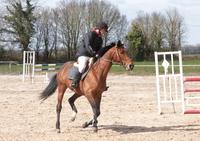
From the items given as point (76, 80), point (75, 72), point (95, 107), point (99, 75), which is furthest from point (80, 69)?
point (95, 107)

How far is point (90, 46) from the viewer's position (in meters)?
10.5

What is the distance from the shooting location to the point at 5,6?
223 feet

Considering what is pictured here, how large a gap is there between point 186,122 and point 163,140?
2.65 metres

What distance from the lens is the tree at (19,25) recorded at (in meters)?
65.8

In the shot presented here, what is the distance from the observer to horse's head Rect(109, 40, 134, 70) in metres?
10.1

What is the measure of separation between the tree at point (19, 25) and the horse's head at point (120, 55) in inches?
2213

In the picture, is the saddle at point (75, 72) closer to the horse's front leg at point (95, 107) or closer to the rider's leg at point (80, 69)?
the rider's leg at point (80, 69)

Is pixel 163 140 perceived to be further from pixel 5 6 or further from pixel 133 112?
pixel 5 6

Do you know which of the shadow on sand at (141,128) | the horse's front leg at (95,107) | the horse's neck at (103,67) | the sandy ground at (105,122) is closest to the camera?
the sandy ground at (105,122)

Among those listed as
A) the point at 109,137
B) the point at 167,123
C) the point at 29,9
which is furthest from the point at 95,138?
the point at 29,9

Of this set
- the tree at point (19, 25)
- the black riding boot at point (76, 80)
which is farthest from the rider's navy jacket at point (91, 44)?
the tree at point (19, 25)

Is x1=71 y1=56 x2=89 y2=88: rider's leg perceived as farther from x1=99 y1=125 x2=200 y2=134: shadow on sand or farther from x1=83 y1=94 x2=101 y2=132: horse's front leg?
x1=99 y1=125 x2=200 y2=134: shadow on sand

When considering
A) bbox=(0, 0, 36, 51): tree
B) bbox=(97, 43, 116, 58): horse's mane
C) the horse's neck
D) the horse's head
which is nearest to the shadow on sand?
the horse's neck

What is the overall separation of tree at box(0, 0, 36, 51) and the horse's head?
56.2 metres
